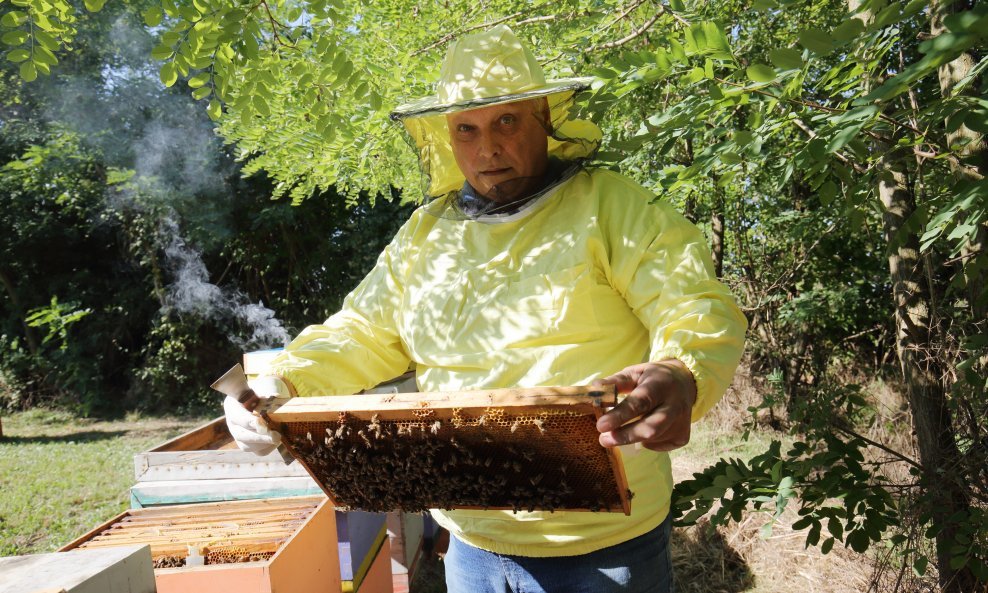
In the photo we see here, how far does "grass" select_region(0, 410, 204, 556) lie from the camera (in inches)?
237

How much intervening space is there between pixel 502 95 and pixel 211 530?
2114 mm

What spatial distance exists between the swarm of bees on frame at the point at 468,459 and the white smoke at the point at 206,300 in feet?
35.2

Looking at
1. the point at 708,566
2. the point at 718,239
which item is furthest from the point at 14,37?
the point at 718,239

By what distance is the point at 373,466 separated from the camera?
1.75 m

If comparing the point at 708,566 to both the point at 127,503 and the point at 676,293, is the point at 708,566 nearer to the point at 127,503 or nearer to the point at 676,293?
the point at 676,293

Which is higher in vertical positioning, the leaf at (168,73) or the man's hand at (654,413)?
the leaf at (168,73)

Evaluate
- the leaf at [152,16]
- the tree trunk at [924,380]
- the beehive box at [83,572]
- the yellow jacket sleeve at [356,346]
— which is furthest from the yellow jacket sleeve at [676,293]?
the leaf at [152,16]

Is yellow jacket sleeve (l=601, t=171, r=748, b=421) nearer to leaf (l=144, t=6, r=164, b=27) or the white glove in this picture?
the white glove

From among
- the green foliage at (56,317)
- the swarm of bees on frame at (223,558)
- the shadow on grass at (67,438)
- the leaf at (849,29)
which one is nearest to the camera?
the leaf at (849,29)

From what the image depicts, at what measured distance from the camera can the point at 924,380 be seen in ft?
9.61

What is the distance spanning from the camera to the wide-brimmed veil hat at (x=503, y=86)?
6.16 ft

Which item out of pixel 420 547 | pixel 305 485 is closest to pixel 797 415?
pixel 305 485

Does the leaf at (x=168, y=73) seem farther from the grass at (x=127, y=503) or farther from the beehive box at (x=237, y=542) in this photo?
the grass at (x=127, y=503)

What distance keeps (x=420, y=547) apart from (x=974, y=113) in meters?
4.56
